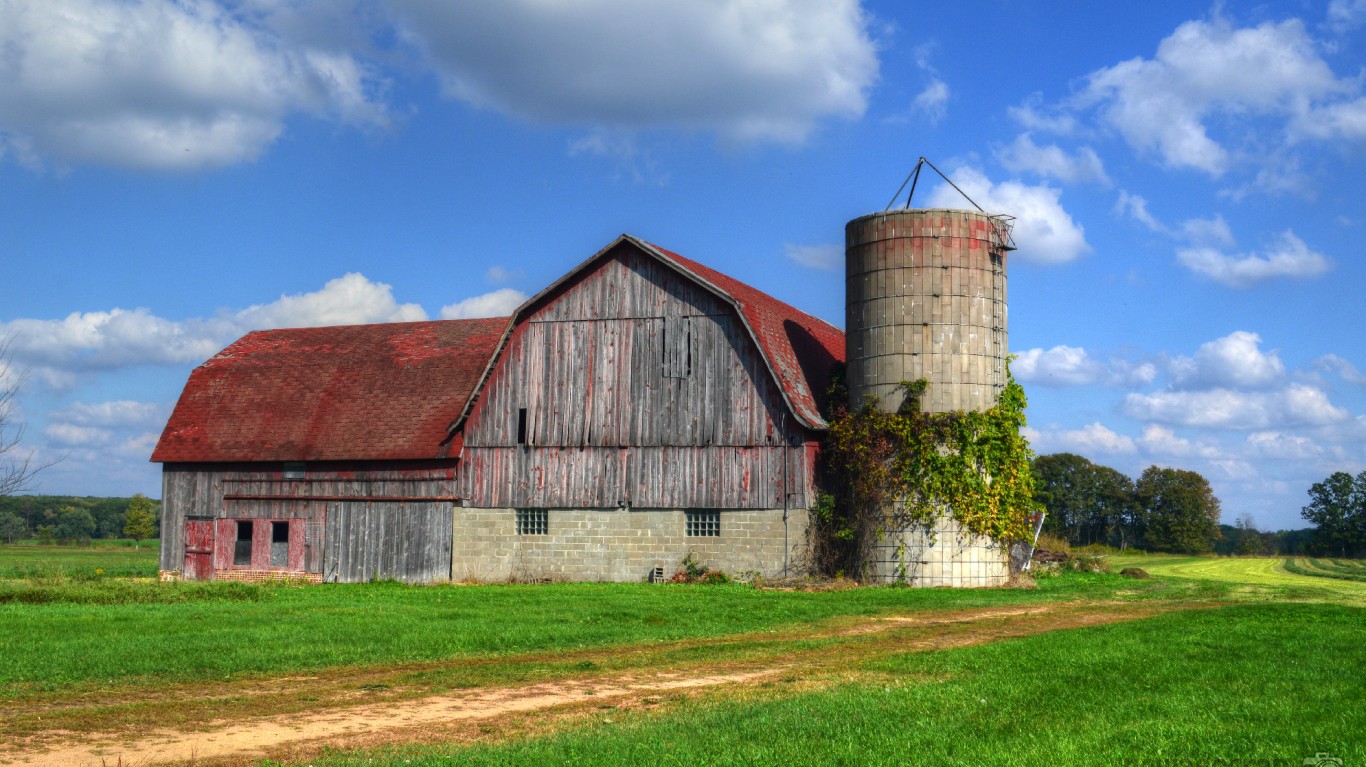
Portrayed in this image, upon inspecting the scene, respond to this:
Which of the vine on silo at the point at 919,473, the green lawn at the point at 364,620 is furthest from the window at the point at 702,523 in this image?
the vine on silo at the point at 919,473

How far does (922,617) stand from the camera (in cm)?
2428

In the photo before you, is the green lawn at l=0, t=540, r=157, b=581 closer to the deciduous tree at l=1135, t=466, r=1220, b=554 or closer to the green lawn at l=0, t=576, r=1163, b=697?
the green lawn at l=0, t=576, r=1163, b=697

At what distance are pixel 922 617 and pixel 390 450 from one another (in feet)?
60.2

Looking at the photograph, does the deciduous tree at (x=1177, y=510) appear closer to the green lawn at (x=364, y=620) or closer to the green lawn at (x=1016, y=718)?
the green lawn at (x=364, y=620)

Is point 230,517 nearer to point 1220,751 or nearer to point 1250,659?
point 1250,659

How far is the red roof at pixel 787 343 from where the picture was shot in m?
32.8

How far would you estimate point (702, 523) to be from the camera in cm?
3347

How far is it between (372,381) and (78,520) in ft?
354

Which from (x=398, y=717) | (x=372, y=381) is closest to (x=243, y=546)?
(x=372, y=381)

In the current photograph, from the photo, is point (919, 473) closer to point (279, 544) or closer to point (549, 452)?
point (549, 452)

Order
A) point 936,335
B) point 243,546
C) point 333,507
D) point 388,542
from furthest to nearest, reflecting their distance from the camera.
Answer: point 243,546
point 333,507
point 388,542
point 936,335

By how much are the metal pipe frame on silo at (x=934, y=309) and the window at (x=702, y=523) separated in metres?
5.06

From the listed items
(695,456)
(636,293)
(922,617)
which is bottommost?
(922,617)

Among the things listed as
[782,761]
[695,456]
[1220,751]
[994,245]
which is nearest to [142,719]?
[782,761]
